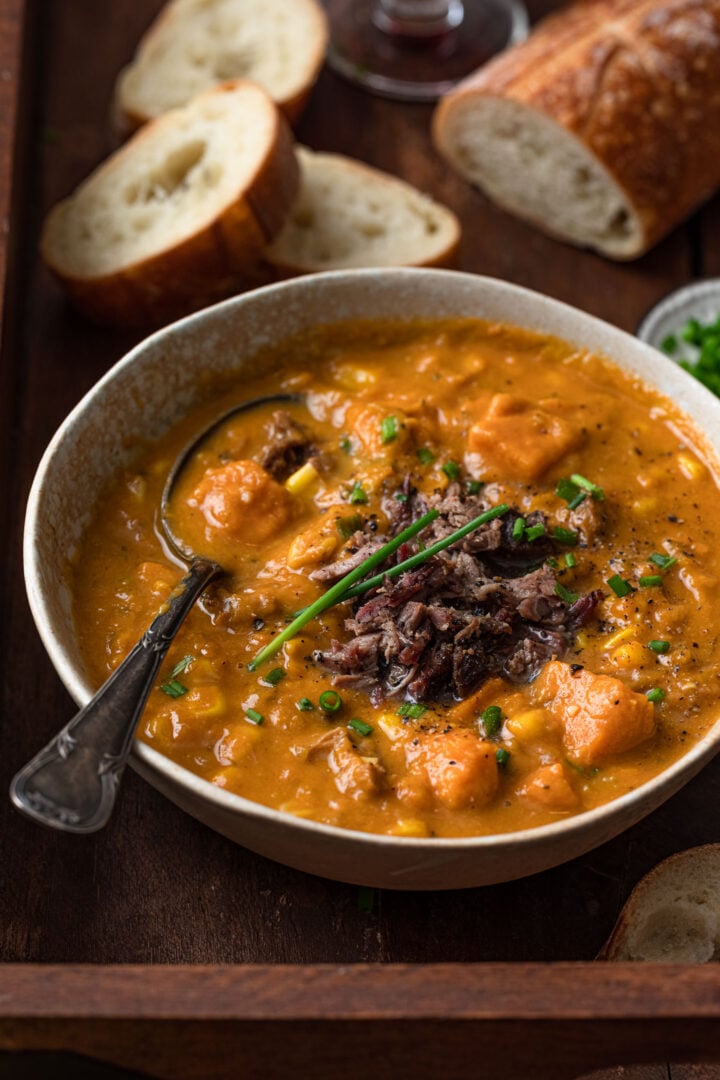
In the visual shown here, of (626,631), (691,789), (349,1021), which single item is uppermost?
(349,1021)

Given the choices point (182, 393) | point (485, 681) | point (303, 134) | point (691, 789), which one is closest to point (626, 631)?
point (485, 681)

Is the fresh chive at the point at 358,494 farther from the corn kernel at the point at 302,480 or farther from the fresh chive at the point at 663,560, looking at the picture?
the fresh chive at the point at 663,560

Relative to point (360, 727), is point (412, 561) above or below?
above

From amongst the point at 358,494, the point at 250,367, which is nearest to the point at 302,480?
the point at 358,494

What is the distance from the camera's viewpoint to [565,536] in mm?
3793

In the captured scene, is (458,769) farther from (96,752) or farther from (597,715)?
(96,752)

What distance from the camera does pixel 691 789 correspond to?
393cm

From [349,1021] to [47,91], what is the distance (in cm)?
476

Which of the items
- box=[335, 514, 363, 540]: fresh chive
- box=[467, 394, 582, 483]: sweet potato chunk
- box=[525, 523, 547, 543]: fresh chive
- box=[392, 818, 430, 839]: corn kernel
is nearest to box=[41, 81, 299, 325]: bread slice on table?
box=[467, 394, 582, 483]: sweet potato chunk

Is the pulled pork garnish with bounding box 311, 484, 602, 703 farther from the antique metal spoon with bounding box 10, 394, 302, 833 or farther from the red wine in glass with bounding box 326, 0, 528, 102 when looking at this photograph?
the red wine in glass with bounding box 326, 0, 528, 102

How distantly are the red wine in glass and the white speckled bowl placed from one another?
86.1 inches

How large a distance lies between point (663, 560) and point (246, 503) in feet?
4.25

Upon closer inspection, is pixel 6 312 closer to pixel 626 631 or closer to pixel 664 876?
pixel 626 631

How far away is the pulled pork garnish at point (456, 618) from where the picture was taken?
3477 millimetres
